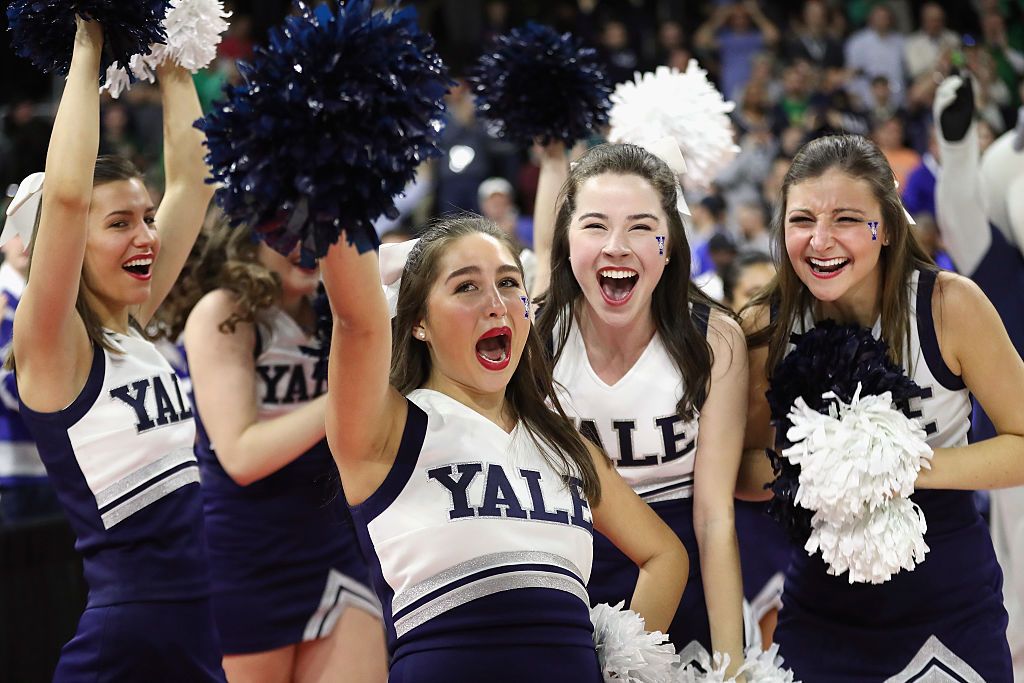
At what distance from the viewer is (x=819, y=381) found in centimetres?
264

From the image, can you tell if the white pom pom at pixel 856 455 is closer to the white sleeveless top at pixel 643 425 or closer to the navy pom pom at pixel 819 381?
the navy pom pom at pixel 819 381

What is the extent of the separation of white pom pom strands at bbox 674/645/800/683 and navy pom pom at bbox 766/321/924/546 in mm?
309

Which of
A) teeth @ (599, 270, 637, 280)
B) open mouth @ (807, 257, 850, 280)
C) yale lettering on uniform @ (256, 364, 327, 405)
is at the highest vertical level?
teeth @ (599, 270, 637, 280)

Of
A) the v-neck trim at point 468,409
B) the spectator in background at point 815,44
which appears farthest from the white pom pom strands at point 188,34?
the spectator in background at point 815,44

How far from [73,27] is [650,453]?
59.6 inches

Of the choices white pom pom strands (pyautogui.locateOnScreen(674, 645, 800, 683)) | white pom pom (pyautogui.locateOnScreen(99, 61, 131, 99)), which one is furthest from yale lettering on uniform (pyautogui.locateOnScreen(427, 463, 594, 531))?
white pom pom (pyautogui.locateOnScreen(99, 61, 131, 99))

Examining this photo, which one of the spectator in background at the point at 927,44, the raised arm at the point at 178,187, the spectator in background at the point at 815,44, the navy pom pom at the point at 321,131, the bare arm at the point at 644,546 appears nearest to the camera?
the navy pom pom at the point at 321,131

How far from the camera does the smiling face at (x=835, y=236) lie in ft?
8.79

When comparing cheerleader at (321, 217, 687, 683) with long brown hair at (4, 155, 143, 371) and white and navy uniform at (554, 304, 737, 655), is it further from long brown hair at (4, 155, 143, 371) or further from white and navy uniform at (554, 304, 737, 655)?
long brown hair at (4, 155, 143, 371)

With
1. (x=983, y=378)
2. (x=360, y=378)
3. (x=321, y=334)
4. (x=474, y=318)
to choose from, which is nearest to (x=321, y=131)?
(x=360, y=378)

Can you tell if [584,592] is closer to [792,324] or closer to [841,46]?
[792,324]

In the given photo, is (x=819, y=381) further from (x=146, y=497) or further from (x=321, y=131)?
(x=146, y=497)

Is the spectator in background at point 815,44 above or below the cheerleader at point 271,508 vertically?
above

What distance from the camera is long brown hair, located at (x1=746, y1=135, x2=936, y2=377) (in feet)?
8.92
